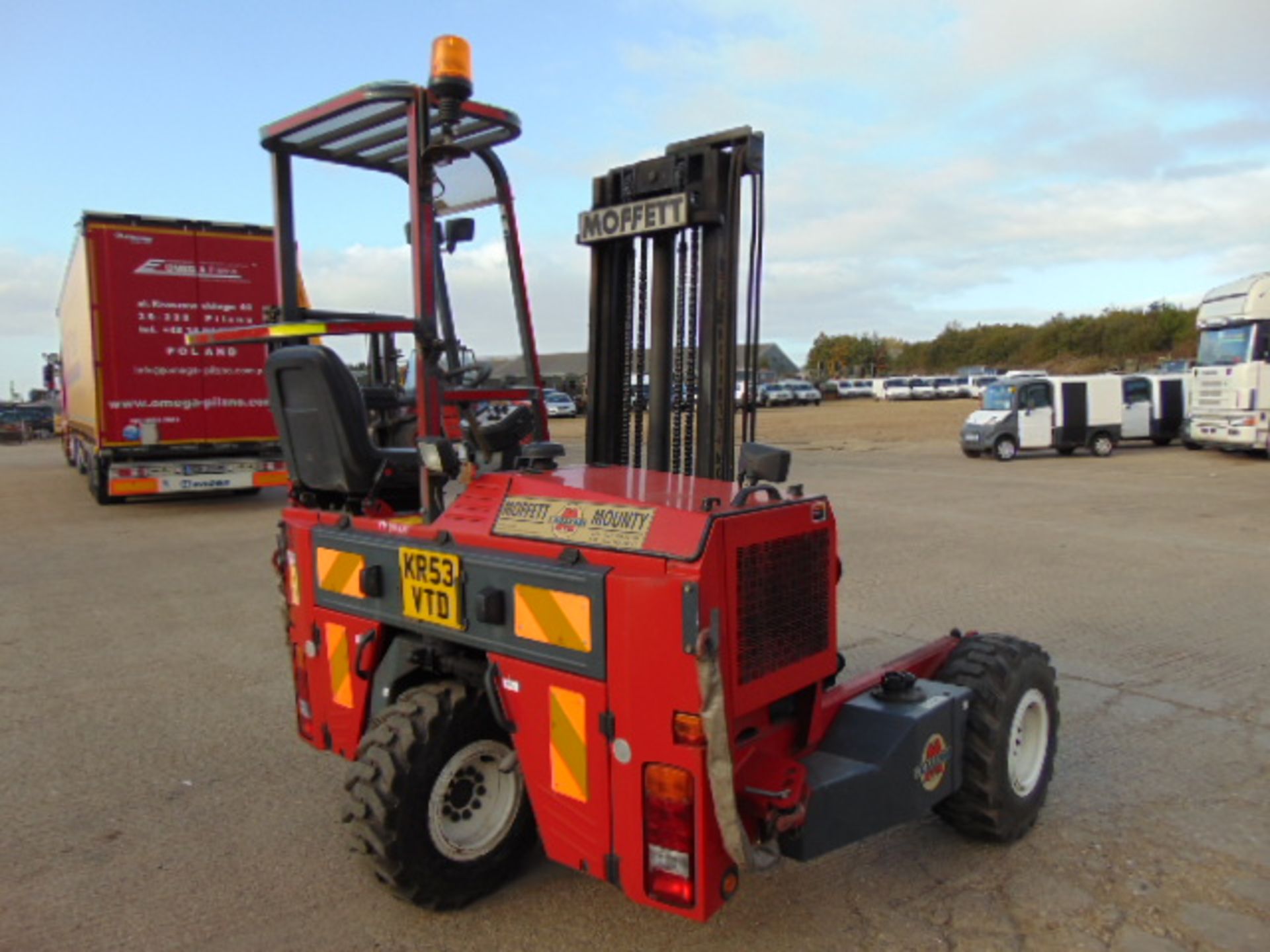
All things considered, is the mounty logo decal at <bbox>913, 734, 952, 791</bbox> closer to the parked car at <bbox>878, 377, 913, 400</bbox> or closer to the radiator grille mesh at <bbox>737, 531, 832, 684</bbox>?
the radiator grille mesh at <bbox>737, 531, 832, 684</bbox>

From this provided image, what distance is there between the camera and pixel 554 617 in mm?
2885

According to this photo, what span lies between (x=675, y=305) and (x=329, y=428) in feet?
5.17

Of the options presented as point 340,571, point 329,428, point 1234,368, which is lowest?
point 340,571

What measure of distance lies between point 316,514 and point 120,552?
7.96 m

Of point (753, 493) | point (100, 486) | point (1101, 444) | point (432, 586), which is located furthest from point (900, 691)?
point (1101, 444)

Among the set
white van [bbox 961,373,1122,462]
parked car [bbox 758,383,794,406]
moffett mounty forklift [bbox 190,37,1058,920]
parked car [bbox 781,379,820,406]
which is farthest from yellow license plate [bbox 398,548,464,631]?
parked car [bbox 781,379,820,406]

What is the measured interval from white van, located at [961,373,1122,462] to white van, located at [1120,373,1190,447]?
144 centimetres

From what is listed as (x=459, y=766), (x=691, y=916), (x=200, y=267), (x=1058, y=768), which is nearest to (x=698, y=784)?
(x=691, y=916)

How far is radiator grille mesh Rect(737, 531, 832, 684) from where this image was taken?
2.84m

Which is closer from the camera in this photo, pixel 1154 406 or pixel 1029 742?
pixel 1029 742

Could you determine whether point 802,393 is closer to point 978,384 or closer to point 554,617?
point 978,384

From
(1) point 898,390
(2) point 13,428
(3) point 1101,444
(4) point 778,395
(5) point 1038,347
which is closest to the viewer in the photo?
(3) point 1101,444

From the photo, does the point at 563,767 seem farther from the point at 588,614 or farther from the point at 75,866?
the point at 75,866

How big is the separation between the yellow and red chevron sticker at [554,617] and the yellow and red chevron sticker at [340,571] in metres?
0.86
